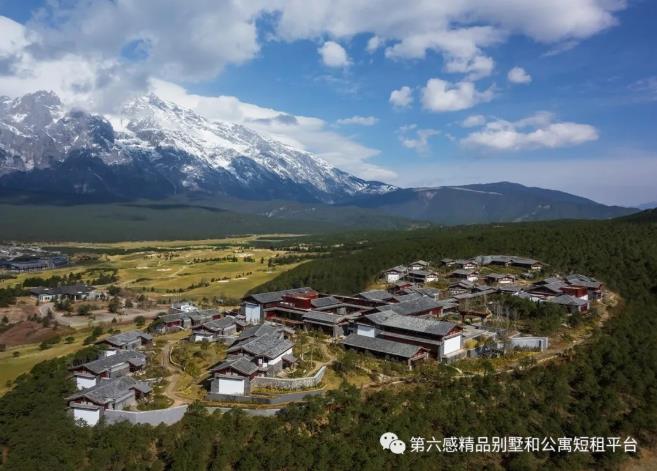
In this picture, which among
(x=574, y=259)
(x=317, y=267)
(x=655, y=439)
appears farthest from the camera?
(x=317, y=267)

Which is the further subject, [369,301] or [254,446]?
[369,301]

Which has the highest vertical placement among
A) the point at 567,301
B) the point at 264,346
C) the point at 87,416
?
the point at 567,301

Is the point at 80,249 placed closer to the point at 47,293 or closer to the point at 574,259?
the point at 47,293

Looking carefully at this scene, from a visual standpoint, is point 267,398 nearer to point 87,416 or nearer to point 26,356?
point 87,416

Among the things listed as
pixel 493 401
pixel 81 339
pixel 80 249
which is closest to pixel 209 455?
pixel 493 401

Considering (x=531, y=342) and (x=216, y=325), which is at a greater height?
(x=531, y=342)

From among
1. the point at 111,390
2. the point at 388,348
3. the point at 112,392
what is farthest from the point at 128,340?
the point at 388,348

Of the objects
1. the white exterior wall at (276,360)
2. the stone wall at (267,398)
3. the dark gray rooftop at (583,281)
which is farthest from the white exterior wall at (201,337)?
the dark gray rooftop at (583,281)
